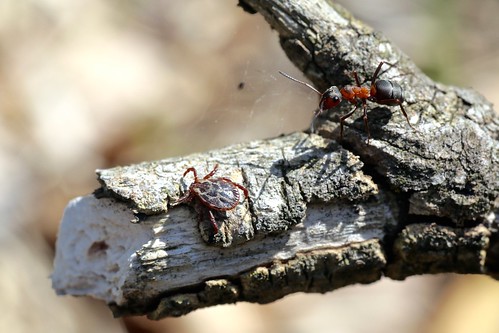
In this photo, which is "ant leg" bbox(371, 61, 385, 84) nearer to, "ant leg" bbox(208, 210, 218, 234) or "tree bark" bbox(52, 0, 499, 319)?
"tree bark" bbox(52, 0, 499, 319)

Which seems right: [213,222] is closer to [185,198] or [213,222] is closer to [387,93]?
[185,198]

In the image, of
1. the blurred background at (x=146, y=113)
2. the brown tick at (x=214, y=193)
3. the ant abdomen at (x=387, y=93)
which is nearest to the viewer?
the brown tick at (x=214, y=193)

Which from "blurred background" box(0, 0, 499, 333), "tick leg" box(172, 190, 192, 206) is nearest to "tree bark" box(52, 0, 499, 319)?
"tick leg" box(172, 190, 192, 206)

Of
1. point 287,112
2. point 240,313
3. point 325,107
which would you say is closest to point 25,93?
point 240,313

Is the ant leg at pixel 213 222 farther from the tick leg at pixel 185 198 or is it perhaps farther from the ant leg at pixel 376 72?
the ant leg at pixel 376 72

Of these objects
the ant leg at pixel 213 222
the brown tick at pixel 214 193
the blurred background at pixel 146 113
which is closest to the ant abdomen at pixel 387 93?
the brown tick at pixel 214 193
